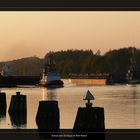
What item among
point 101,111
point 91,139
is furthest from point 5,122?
point 91,139

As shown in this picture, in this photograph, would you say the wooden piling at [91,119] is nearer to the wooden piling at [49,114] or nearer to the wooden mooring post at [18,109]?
the wooden piling at [49,114]

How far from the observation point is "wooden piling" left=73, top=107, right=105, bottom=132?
1039cm

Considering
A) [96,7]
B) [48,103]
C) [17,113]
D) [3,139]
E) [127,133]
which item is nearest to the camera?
[96,7]

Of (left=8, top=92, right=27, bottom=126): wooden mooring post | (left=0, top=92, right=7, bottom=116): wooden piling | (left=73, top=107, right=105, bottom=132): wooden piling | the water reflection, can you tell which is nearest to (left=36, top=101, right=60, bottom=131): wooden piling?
(left=73, top=107, right=105, bottom=132): wooden piling

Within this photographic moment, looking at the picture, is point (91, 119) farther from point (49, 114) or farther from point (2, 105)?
point (2, 105)

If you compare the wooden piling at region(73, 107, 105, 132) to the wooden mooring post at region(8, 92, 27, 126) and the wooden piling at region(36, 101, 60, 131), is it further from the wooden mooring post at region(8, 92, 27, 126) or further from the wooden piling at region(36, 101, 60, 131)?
the wooden mooring post at region(8, 92, 27, 126)

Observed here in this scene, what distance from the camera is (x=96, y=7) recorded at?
6.02m

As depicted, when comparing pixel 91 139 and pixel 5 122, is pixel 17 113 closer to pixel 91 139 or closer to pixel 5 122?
pixel 5 122

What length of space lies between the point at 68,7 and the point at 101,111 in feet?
15.8

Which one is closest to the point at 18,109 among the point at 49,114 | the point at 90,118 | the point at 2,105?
the point at 2,105

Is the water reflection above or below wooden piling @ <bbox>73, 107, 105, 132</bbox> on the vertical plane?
below

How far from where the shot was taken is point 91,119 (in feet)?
33.9

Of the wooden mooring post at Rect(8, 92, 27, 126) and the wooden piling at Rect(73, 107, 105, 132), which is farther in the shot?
the wooden mooring post at Rect(8, 92, 27, 126)

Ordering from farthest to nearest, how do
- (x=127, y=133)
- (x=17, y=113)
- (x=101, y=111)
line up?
(x=17, y=113) → (x=101, y=111) → (x=127, y=133)
